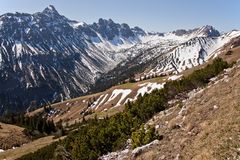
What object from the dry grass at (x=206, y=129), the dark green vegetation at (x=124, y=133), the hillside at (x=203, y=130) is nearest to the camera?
the dry grass at (x=206, y=129)

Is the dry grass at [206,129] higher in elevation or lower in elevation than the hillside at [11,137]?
higher

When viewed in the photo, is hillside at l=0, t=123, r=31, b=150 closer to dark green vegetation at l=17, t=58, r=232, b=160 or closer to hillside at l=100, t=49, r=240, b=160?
dark green vegetation at l=17, t=58, r=232, b=160

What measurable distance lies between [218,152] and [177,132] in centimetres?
1397

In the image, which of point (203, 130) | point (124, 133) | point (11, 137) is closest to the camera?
point (203, 130)

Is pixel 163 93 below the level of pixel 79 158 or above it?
above

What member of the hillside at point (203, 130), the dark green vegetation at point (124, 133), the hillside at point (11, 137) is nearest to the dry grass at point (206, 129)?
the hillside at point (203, 130)

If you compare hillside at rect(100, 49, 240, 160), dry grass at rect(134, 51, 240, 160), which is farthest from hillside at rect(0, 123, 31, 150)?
hillside at rect(100, 49, 240, 160)

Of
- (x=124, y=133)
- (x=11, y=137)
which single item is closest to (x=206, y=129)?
(x=124, y=133)

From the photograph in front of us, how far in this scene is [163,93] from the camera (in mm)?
75312

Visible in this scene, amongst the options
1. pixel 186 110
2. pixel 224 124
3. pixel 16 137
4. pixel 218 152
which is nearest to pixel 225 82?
pixel 186 110

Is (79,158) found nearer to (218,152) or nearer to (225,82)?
(225,82)

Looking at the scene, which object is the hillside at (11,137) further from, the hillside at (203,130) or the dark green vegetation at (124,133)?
the hillside at (203,130)

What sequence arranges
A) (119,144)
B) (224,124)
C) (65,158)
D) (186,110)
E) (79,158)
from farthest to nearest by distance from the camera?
(65,158)
(79,158)
(119,144)
(186,110)
(224,124)

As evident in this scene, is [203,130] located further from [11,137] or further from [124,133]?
[11,137]
